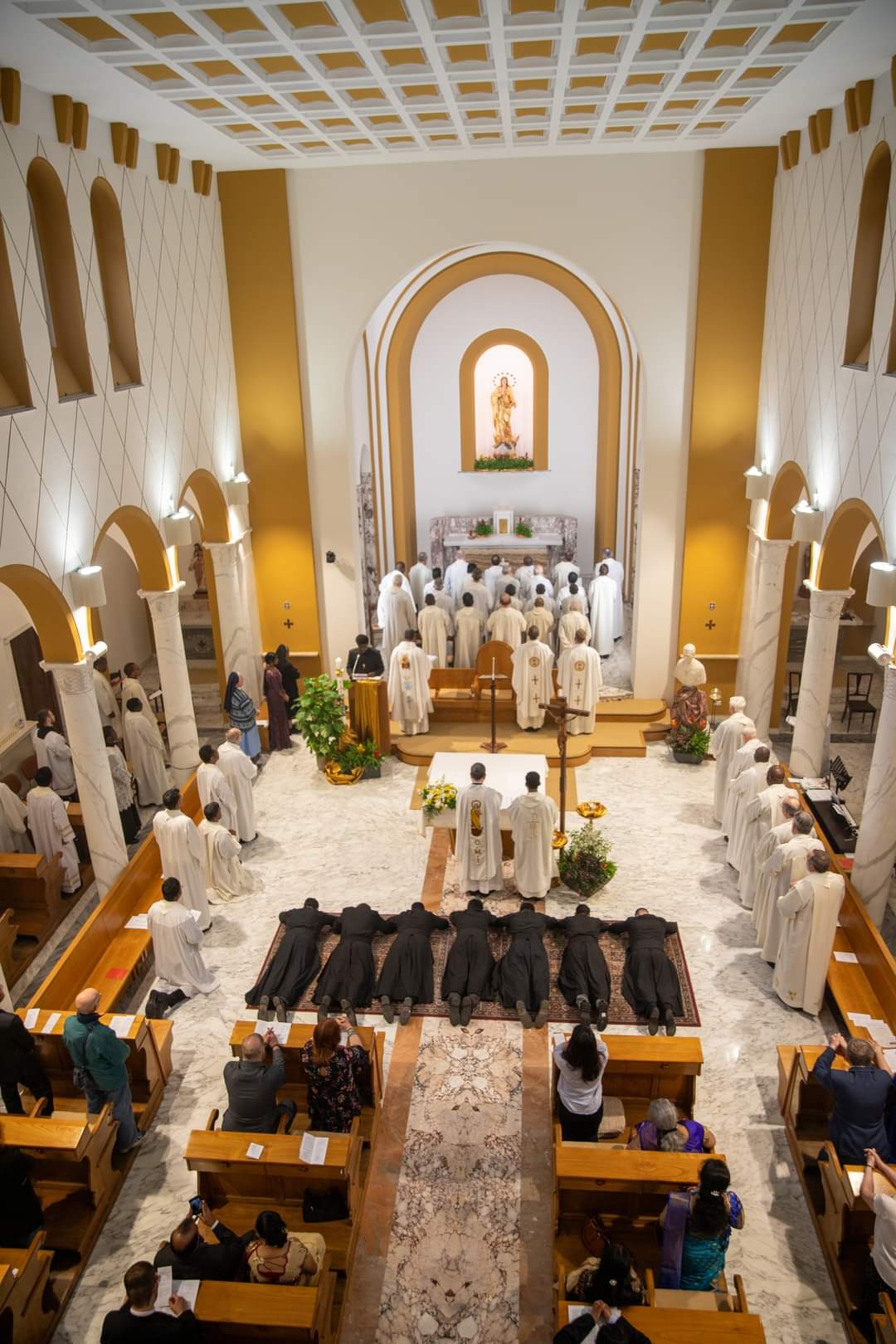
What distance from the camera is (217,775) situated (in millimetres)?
11383

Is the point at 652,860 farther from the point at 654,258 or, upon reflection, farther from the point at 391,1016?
the point at 654,258

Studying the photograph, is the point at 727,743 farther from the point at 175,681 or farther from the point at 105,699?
the point at 105,699

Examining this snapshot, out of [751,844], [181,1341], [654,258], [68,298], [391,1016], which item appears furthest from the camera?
[654,258]

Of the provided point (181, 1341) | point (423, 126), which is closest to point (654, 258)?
point (423, 126)

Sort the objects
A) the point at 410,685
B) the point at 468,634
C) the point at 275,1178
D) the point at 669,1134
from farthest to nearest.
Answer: the point at 468,634
the point at 410,685
the point at 275,1178
the point at 669,1134

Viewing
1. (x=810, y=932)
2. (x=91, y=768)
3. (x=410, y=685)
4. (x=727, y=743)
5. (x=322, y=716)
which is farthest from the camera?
(x=410, y=685)

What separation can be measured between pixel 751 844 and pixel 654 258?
7.74m

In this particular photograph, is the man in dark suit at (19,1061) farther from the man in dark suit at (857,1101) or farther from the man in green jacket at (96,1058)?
the man in dark suit at (857,1101)

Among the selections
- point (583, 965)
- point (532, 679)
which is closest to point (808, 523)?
point (532, 679)

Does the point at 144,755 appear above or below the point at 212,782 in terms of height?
below

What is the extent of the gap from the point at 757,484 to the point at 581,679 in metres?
3.41

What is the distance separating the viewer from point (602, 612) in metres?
17.0

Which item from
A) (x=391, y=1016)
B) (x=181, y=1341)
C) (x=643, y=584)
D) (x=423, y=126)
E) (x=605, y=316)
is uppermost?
(x=423, y=126)

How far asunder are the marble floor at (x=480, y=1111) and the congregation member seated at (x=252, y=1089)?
836 mm
